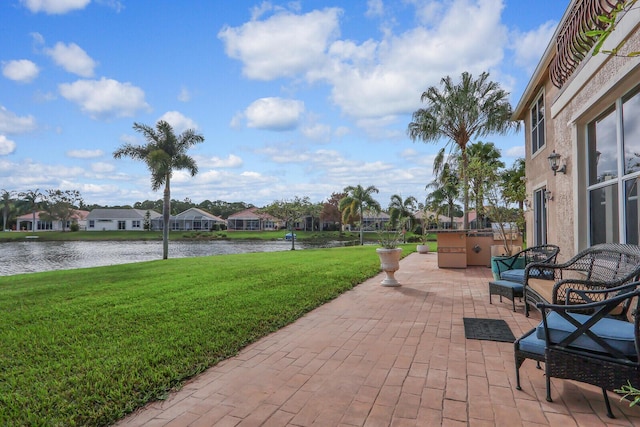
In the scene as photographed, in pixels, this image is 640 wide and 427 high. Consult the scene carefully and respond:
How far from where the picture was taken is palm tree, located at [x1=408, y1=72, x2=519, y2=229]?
1728 centimetres

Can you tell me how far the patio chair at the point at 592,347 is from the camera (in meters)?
2.31

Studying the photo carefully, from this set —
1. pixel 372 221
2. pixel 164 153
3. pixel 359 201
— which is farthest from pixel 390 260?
pixel 372 221

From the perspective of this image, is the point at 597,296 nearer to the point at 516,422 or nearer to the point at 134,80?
the point at 516,422

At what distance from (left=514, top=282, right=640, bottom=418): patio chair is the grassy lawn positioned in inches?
111

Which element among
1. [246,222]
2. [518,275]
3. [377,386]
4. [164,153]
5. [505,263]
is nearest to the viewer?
[377,386]

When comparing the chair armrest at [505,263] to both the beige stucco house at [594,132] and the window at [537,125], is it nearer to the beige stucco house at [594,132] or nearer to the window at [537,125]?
the beige stucco house at [594,132]

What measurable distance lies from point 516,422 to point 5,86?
60.4 ft

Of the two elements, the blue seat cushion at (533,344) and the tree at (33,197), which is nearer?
the blue seat cushion at (533,344)

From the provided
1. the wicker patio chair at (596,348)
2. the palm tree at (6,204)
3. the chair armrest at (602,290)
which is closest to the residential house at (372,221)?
the chair armrest at (602,290)

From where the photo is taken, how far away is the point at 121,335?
430cm

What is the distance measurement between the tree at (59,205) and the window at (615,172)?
74.4 m

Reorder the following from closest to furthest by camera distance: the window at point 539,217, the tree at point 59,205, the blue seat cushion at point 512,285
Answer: the blue seat cushion at point 512,285 → the window at point 539,217 → the tree at point 59,205

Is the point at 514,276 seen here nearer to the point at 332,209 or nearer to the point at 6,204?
the point at 332,209

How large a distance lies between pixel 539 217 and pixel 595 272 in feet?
18.8
